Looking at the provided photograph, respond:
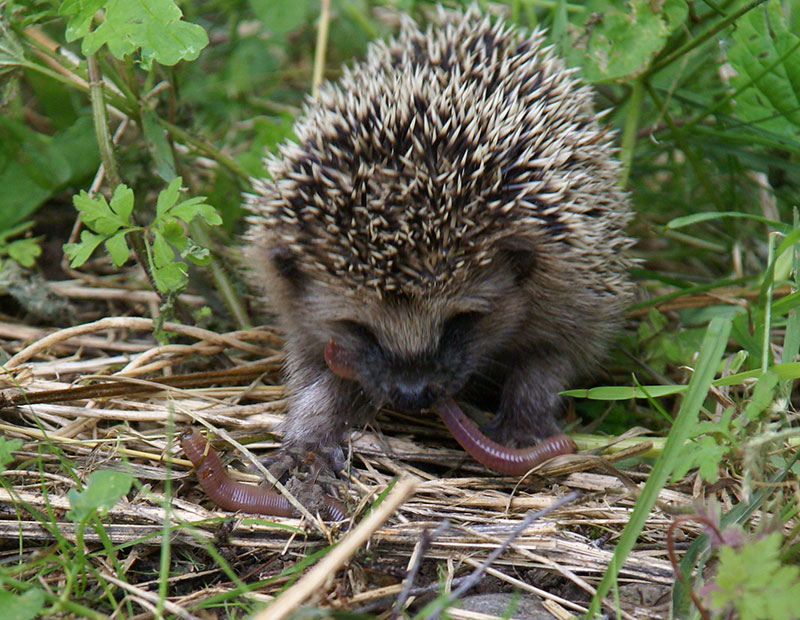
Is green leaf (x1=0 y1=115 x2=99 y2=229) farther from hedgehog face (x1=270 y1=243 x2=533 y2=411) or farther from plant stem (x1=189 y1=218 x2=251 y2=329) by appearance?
hedgehog face (x1=270 y1=243 x2=533 y2=411)

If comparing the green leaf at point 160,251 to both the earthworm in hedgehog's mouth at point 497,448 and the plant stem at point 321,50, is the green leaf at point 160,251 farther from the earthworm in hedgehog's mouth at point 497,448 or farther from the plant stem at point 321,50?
the plant stem at point 321,50

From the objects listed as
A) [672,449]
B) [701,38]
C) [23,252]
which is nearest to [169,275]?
[23,252]

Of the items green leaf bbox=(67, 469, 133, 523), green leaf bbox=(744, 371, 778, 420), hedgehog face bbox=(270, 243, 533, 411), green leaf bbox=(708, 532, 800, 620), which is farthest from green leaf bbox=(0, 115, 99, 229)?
green leaf bbox=(708, 532, 800, 620)

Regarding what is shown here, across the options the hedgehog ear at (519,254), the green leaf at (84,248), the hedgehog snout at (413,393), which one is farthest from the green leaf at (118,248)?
the hedgehog ear at (519,254)

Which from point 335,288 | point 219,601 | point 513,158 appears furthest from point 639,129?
Result: point 219,601

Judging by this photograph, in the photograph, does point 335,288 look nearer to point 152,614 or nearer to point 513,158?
point 513,158

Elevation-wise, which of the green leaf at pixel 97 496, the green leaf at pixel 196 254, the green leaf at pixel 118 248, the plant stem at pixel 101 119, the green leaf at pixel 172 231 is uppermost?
the plant stem at pixel 101 119
